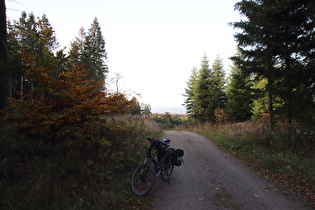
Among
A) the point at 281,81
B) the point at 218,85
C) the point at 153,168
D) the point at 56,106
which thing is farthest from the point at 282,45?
the point at 218,85

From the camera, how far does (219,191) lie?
192 inches

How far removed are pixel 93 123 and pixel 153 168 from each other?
2.03 metres

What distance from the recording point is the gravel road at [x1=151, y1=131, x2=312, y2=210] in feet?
13.7

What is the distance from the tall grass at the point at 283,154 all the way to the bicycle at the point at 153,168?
306cm

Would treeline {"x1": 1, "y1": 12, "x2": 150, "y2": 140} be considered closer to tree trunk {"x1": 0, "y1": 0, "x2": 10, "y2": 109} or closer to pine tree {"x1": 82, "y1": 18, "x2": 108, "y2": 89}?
tree trunk {"x1": 0, "y1": 0, "x2": 10, "y2": 109}

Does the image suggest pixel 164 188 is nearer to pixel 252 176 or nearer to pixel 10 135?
pixel 252 176

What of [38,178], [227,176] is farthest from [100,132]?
[227,176]

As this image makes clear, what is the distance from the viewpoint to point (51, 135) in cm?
485

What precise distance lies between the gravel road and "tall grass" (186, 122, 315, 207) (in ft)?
1.76

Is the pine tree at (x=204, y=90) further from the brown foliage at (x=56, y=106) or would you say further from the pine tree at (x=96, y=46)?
the brown foliage at (x=56, y=106)

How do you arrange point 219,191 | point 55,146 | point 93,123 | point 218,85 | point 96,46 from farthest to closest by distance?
point 96,46, point 218,85, point 93,123, point 55,146, point 219,191

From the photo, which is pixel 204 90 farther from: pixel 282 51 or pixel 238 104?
pixel 282 51

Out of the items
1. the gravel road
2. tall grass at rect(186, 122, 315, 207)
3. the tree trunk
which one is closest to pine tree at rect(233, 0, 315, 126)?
tall grass at rect(186, 122, 315, 207)

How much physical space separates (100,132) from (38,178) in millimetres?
2352
